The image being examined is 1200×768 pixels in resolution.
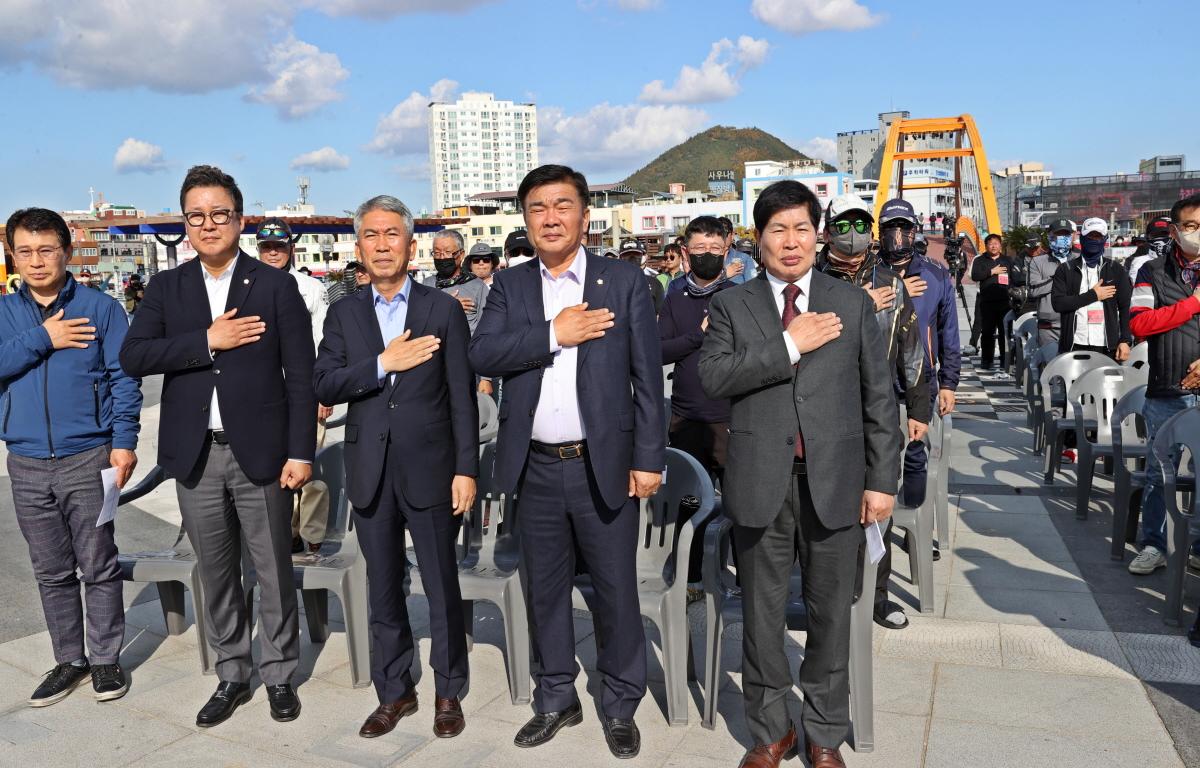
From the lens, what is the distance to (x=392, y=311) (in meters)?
3.54

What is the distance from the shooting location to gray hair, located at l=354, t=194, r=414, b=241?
343 cm

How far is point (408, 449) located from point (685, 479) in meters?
1.13

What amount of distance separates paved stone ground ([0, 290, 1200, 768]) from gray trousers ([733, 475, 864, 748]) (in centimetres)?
23

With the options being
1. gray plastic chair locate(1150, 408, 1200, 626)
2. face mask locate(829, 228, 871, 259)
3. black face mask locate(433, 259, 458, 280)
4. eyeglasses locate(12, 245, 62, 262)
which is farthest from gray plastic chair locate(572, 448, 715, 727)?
black face mask locate(433, 259, 458, 280)

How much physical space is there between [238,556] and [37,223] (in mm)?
1536

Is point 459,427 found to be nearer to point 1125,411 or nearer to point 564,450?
point 564,450

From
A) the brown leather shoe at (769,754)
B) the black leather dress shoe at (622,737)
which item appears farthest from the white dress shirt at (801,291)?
the black leather dress shoe at (622,737)

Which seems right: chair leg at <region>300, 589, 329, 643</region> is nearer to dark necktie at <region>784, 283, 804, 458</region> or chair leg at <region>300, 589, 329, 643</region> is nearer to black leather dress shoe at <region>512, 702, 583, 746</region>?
black leather dress shoe at <region>512, 702, 583, 746</region>

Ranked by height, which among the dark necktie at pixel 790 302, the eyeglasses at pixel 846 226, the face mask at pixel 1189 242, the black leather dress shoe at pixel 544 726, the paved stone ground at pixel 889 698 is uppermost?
the eyeglasses at pixel 846 226

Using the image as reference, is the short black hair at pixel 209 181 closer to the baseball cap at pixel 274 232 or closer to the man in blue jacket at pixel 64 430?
the man in blue jacket at pixel 64 430

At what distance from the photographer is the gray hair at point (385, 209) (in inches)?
135

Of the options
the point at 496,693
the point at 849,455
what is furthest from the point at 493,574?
the point at 849,455

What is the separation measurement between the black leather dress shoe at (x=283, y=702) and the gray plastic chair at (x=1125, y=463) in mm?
4295

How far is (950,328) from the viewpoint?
5043 millimetres
